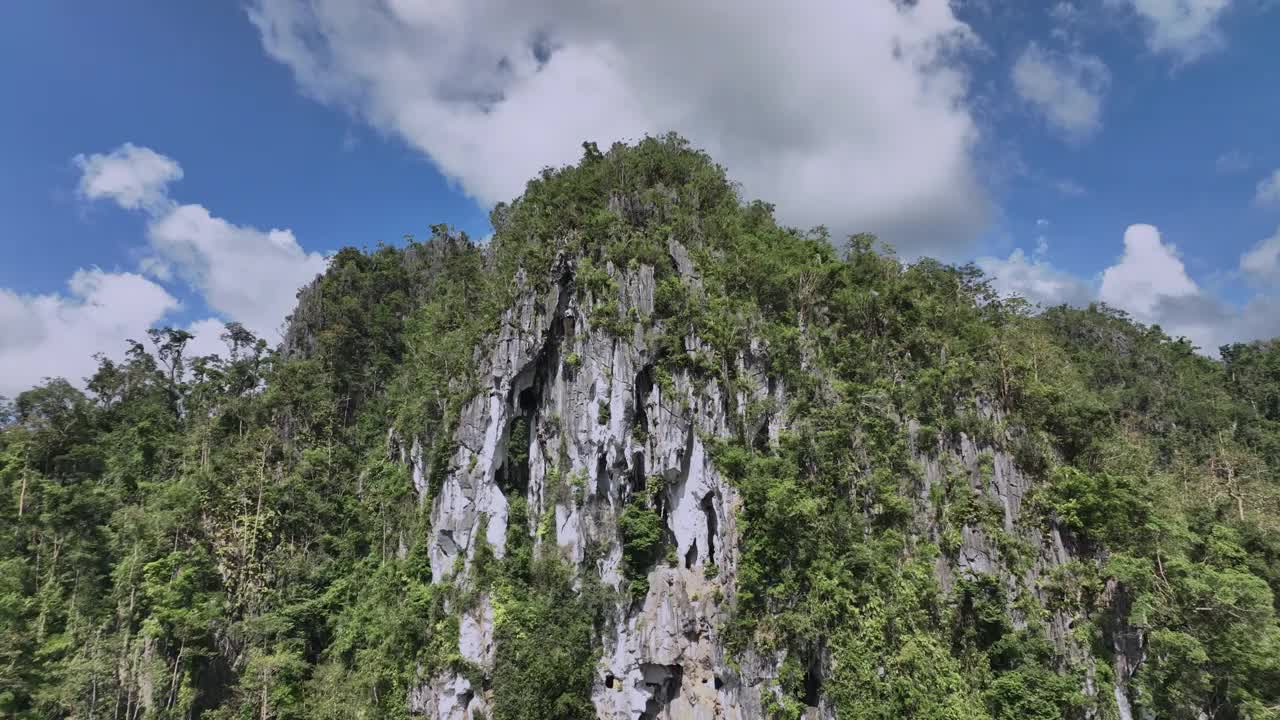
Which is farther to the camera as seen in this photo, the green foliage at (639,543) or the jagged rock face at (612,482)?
the green foliage at (639,543)

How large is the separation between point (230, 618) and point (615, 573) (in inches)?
715

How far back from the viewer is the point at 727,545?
20.6 metres

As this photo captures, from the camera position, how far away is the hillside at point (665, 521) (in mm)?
18500

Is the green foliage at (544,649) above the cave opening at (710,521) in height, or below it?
below

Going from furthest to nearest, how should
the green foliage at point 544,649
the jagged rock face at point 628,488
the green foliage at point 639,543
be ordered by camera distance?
the green foliage at point 639,543, the green foliage at point 544,649, the jagged rock face at point 628,488

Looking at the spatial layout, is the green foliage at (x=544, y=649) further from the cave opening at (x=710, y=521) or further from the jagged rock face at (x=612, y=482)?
the cave opening at (x=710, y=521)

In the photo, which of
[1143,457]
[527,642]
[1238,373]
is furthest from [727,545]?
[1238,373]

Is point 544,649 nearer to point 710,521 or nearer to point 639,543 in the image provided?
point 639,543

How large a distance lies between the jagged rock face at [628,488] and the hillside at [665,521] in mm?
128

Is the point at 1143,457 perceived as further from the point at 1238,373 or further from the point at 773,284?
the point at 1238,373

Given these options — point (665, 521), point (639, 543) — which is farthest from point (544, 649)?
point (665, 521)

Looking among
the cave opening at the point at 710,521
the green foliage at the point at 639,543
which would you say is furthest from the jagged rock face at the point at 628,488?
the green foliage at the point at 639,543

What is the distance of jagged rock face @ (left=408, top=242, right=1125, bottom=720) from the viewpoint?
797 inches

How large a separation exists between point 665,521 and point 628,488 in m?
2.01
